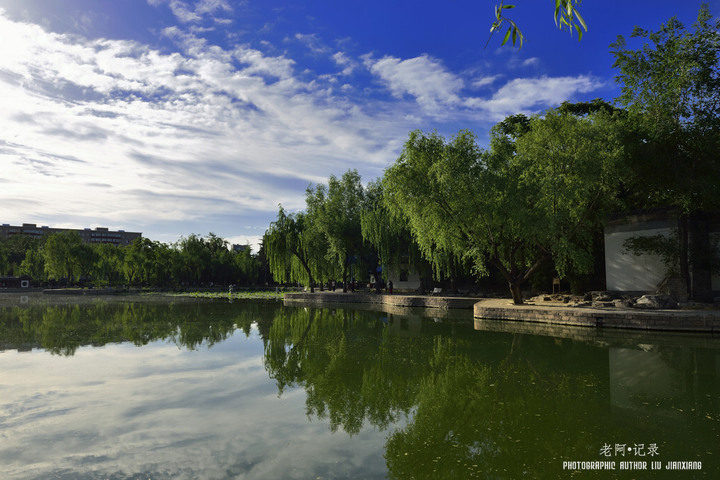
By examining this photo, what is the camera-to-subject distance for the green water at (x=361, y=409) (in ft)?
15.2

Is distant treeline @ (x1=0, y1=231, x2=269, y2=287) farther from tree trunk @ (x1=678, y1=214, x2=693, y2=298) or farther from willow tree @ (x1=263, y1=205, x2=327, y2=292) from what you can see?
tree trunk @ (x1=678, y1=214, x2=693, y2=298)

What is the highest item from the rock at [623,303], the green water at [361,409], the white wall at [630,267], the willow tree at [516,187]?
the willow tree at [516,187]

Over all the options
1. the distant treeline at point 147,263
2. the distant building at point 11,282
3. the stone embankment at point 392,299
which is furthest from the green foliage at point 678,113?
the distant building at point 11,282

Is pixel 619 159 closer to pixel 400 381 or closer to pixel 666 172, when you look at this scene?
pixel 666 172

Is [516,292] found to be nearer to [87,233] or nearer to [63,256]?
[63,256]

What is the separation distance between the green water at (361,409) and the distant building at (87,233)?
130543 mm

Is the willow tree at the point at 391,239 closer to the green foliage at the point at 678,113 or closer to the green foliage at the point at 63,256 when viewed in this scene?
the green foliage at the point at 678,113

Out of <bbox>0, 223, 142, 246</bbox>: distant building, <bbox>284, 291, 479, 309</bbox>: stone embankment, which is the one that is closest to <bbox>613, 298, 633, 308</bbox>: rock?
<bbox>284, 291, 479, 309</bbox>: stone embankment

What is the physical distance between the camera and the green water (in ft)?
15.2

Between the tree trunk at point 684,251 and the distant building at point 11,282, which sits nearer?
the tree trunk at point 684,251

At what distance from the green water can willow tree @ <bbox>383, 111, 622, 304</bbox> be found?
6.15 meters

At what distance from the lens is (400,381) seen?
824 cm

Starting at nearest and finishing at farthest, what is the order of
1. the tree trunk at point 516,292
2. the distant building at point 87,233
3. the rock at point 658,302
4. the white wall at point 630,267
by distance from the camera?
the rock at point 658,302
the white wall at point 630,267
the tree trunk at point 516,292
the distant building at point 87,233

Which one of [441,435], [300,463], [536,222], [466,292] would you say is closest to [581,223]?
[536,222]
